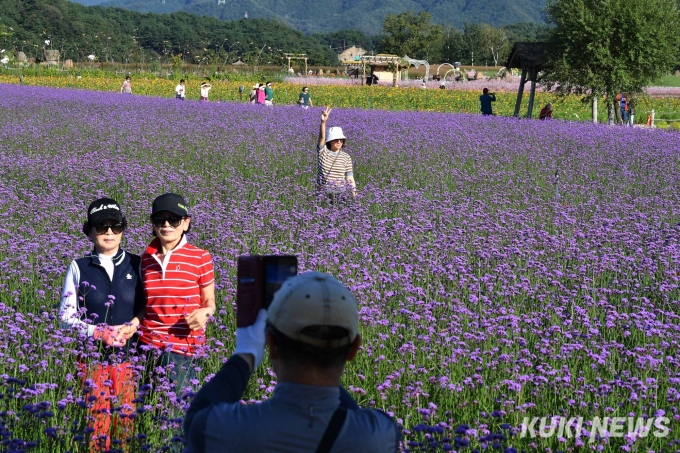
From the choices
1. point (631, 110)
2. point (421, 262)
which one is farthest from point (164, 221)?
point (631, 110)

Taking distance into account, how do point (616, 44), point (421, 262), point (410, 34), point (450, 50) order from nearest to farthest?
point (421, 262) < point (616, 44) < point (410, 34) < point (450, 50)

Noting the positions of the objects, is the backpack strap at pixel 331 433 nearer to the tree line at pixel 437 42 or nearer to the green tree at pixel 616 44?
the green tree at pixel 616 44

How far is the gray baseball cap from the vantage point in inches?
56.5

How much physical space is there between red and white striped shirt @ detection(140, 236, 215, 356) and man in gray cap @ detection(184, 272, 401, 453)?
6.10 feet

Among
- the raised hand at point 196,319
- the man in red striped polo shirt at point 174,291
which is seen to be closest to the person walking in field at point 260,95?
the man in red striped polo shirt at point 174,291

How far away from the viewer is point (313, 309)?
1.43 m

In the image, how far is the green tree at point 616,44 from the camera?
2188 cm

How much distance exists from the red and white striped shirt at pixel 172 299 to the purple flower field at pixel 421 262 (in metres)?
0.20

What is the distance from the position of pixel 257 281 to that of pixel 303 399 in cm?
28

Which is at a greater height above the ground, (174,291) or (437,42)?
(437,42)

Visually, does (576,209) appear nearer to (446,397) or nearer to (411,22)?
(446,397)

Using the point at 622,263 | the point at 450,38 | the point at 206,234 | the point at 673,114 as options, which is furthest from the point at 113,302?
the point at 450,38

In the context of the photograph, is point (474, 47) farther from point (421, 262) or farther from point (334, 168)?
point (421, 262)

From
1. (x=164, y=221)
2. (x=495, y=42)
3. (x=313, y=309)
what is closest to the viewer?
(x=313, y=309)
